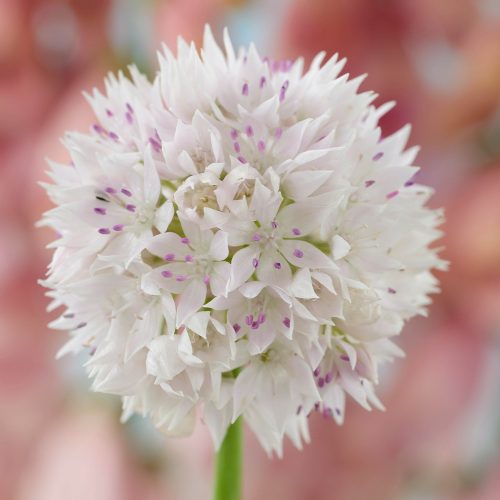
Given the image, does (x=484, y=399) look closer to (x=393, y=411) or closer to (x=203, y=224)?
(x=393, y=411)

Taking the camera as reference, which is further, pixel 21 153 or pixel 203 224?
pixel 21 153

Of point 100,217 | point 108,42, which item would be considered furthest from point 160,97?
point 108,42

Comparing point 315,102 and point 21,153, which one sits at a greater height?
point 21,153

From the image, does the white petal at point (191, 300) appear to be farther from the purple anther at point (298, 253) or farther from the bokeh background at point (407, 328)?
the bokeh background at point (407, 328)

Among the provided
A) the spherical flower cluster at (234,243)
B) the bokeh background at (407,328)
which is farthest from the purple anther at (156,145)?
the bokeh background at (407,328)

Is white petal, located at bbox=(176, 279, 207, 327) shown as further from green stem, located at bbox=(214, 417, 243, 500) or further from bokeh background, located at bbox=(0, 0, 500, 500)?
bokeh background, located at bbox=(0, 0, 500, 500)

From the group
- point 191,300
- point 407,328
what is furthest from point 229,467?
point 407,328
